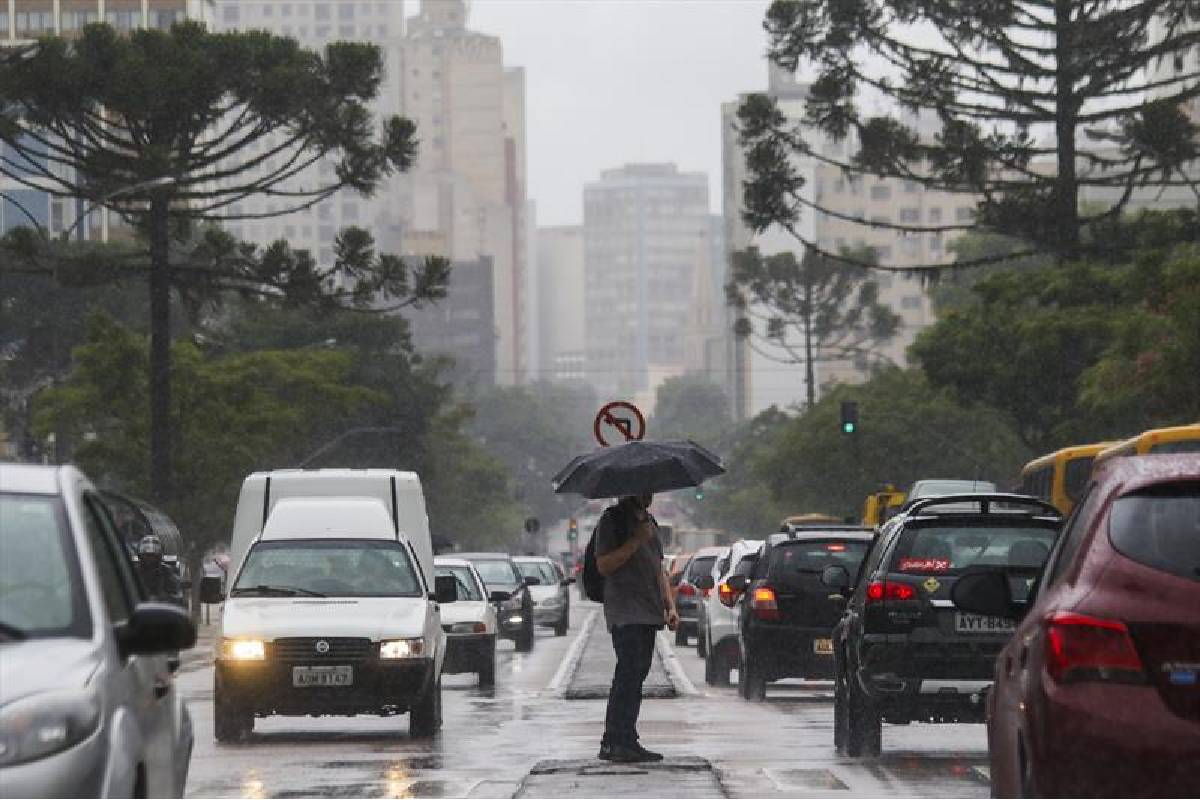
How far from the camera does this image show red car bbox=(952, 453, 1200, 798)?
9281mm

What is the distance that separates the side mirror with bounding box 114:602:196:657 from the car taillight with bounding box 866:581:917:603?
9.90m

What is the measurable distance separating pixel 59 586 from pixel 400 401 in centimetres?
9510

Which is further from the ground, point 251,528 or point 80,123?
point 80,123

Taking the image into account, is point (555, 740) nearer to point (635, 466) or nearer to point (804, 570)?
point (635, 466)

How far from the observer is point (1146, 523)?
966 centimetres

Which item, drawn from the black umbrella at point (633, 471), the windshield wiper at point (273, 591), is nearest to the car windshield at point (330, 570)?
the windshield wiper at point (273, 591)

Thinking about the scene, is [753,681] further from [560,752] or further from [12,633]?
[12,633]

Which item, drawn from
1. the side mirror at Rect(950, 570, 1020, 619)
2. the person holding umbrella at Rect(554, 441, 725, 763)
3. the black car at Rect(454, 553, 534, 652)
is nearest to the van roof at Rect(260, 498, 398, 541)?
the person holding umbrella at Rect(554, 441, 725, 763)

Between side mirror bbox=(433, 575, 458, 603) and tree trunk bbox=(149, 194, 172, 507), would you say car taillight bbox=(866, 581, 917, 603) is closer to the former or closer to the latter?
side mirror bbox=(433, 575, 458, 603)

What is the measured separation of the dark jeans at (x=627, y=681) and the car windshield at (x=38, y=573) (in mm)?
8267

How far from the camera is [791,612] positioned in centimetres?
2734

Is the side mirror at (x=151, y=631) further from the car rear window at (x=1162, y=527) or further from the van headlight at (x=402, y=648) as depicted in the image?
the van headlight at (x=402, y=648)

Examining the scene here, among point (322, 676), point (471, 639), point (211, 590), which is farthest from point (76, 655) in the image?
point (471, 639)

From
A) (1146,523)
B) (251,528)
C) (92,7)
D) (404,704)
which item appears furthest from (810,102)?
(92,7)
